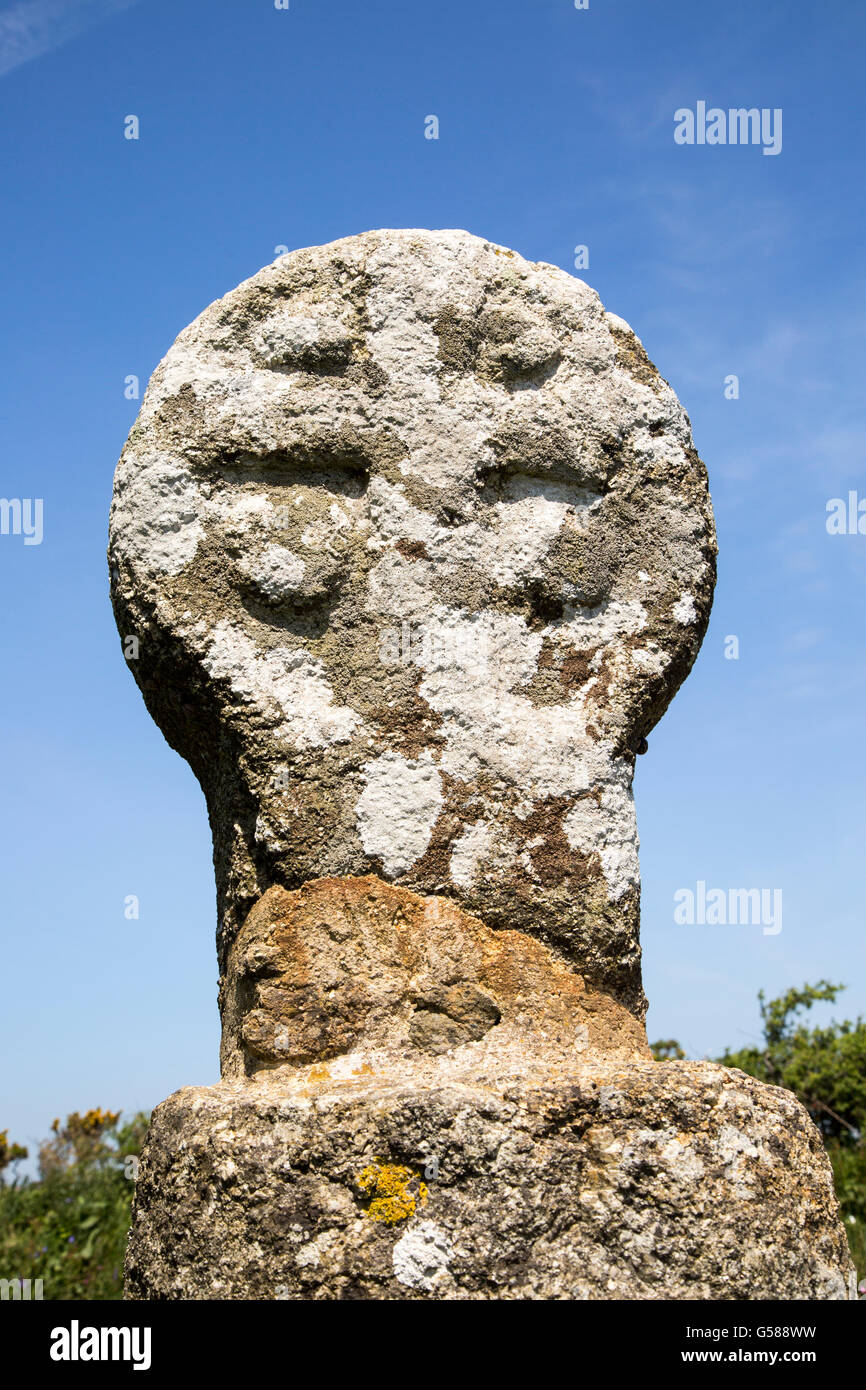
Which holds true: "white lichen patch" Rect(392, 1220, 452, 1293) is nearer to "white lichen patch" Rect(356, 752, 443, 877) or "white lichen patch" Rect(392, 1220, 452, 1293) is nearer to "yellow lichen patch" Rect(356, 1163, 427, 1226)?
"yellow lichen patch" Rect(356, 1163, 427, 1226)

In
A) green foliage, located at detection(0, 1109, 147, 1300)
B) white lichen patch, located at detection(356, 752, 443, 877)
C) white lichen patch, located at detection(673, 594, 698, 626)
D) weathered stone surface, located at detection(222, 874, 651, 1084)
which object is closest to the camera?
weathered stone surface, located at detection(222, 874, 651, 1084)

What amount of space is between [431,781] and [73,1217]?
5.74 metres

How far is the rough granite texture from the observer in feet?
6.78

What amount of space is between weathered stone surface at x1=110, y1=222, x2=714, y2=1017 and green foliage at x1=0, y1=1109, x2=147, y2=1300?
159 inches

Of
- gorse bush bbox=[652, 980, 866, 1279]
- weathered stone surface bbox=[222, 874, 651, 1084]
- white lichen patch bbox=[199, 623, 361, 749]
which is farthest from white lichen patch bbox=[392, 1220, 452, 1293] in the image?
gorse bush bbox=[652, 980, 866, 1279]

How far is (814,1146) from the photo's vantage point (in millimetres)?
2246

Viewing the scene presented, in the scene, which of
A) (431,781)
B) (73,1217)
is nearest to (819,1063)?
(73,1217)

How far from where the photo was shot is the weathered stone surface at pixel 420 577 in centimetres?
255

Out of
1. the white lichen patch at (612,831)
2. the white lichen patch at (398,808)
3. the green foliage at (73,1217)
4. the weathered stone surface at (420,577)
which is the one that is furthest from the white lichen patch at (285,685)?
the green foliage at (73,1217)

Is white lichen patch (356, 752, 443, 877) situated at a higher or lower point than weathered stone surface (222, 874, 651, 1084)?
higher

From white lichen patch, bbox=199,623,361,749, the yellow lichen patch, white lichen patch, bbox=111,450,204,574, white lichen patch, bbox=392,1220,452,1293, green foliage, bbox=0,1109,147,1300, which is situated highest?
white lichen patch, bbox=111,450,204,574

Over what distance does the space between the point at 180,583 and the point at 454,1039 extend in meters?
1.10
